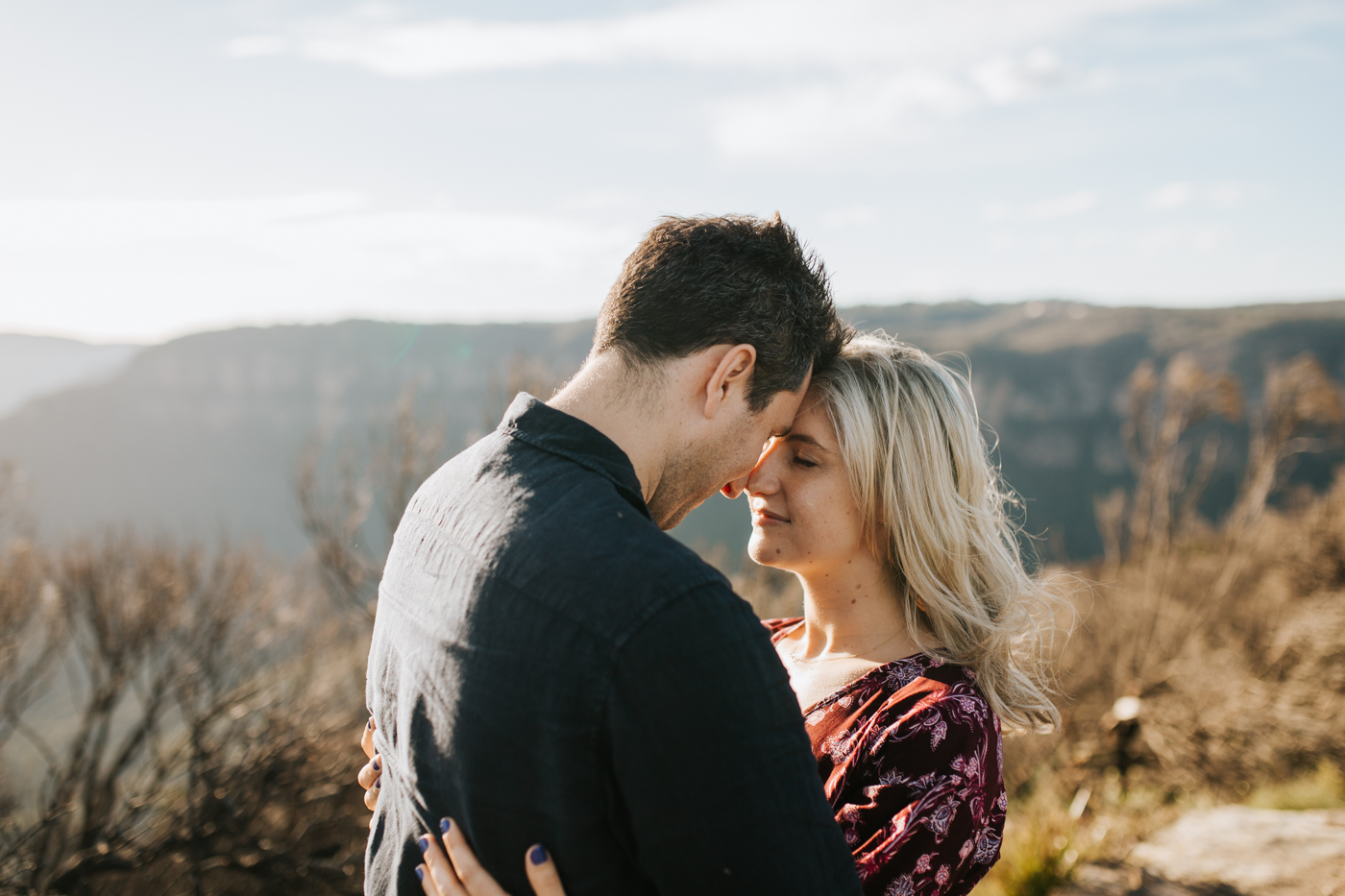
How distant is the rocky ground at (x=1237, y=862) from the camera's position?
6.84 metres

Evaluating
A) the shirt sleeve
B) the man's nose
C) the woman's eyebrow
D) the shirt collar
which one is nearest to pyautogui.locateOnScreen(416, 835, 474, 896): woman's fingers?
the shirt sleeve

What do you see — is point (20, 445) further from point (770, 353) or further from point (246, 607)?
point (770, 353)

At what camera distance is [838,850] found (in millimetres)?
1166

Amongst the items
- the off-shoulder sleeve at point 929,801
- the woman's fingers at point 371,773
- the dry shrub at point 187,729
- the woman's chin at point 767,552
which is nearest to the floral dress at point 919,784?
the off-shoulder sleeve at point 929,801

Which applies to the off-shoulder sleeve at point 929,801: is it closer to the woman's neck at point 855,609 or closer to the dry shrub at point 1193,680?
the woman's neck at point 855,609

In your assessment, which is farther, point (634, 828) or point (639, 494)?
point (639, 494)

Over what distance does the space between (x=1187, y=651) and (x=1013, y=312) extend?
118595 mm

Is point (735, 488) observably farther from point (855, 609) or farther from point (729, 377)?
point (729, 377)

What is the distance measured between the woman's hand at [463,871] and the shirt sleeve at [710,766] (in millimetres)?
175

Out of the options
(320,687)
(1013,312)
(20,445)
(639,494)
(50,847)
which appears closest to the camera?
(639,494)

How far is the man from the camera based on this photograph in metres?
1.11

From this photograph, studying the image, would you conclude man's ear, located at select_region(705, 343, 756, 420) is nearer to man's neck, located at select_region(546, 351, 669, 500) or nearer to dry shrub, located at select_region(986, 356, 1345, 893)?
man's neck, located at select_region(546, 351, 669, 500)

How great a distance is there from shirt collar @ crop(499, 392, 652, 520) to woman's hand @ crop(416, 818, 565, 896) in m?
0.60

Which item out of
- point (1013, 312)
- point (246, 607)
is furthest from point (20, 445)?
point (1013, 312)
